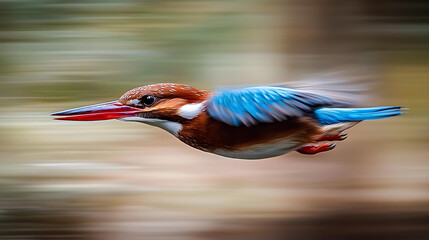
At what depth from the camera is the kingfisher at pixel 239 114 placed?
61 cm

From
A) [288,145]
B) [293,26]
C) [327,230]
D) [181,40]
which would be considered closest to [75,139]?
[181,40]

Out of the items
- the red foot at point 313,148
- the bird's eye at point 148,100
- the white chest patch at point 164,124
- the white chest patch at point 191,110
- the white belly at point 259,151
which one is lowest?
the red foot at point 313,148

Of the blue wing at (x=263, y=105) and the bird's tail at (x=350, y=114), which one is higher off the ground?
the blue wing at (x=263, y=105)

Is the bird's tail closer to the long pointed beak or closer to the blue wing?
the blue wing

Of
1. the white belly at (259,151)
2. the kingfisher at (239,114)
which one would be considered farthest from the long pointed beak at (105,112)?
the white belly at (259,151)

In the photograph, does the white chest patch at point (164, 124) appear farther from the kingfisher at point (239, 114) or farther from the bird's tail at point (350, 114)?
the bird's tail at point (350, 114)

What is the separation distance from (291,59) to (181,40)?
0.31 meters

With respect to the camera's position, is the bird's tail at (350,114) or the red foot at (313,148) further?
the red foot at (313,148)

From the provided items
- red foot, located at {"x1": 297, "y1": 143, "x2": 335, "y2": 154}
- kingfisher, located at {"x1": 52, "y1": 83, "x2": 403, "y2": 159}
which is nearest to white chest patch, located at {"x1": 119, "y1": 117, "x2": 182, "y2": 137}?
kingfisher, located at {"x1": 52, "y1": 83, "x2": 403, "y2": 159}

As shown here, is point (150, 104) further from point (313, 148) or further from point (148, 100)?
point (313, 148)

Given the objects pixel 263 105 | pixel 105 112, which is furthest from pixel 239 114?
pixel 105 112

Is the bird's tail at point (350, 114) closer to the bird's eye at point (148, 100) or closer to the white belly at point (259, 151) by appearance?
the white belly at point (259, 151)

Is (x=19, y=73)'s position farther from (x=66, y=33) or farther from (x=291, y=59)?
(x=291, y=59)

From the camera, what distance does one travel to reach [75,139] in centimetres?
163
